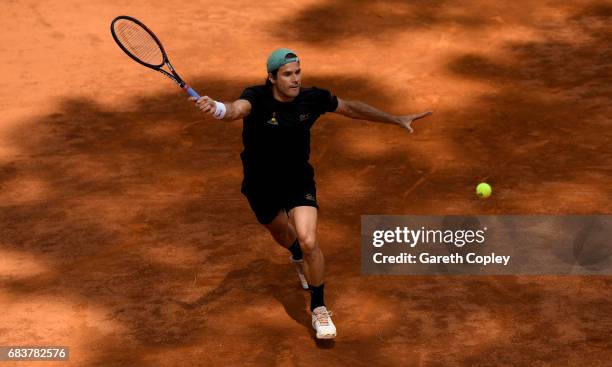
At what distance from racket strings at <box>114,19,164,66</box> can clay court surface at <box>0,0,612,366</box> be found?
74.6 inches

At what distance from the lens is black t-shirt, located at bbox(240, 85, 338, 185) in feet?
27.2

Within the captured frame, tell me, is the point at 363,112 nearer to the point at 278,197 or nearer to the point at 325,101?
the point at 325,101

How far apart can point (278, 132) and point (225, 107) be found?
2.28ft

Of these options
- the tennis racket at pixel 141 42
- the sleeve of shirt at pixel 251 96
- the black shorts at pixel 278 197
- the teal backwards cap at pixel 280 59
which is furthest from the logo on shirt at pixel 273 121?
the tennis racket at pixel 141 42

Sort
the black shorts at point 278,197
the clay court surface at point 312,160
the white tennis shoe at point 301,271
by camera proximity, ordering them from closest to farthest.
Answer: the black shorts at point 278,197 → the clay court surface at point 312,160 → the white tennis shoe at point 301,271

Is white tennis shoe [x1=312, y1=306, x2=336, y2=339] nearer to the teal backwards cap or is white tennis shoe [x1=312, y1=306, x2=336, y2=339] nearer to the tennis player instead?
the tennis player

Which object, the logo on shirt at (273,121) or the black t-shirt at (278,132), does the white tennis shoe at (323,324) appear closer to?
the black t-shirt at (278,132)

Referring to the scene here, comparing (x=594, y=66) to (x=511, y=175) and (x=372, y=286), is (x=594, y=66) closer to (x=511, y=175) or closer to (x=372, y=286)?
(x=511, y=175)

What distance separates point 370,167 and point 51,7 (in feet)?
21.8

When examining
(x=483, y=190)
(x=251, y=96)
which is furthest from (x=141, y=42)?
(x=483, y=190)

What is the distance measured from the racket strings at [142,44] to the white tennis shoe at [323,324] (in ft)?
7.53

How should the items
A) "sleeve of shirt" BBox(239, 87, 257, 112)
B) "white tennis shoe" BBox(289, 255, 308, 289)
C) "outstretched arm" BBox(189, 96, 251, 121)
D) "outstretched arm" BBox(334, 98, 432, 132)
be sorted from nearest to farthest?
"outstretched arm" BBox(189, 96, 251, 121) → "sleeve of shirt" BBox(239, 87, 257, 112) → "outstretched arm" BBox(334, 98, 432, 132) → "white tennis shoe" BBox(289, 255, 308, 289)

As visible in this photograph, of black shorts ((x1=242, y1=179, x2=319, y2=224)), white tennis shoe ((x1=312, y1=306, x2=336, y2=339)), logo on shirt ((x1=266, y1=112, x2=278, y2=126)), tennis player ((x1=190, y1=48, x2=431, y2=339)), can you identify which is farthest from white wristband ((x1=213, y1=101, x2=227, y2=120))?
white tennis shoe ((x1=312, y1=306, x2=336, y2=339))

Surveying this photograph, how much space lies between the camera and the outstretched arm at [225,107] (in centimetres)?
758
